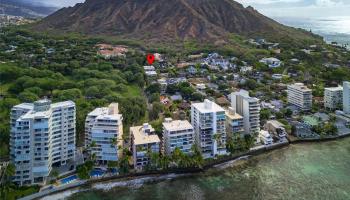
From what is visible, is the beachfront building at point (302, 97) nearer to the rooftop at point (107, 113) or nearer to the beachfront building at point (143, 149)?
the beachfront building at point (143, 149)

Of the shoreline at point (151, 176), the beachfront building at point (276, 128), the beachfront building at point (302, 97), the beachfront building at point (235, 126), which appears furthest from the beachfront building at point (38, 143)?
the beachfront building at point (302, 97)

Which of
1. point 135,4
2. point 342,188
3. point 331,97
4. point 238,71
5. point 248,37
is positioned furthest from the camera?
point 135,4

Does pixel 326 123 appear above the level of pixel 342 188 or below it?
above

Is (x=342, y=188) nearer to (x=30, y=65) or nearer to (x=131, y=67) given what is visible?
(x=131, y=67)

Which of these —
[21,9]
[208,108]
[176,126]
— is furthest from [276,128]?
[21,9]

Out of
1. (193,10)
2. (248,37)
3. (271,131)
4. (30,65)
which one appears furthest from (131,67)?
(193,10)

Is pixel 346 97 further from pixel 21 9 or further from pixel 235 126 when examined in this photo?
pixel 21 9

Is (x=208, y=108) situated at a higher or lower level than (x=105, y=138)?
higher
